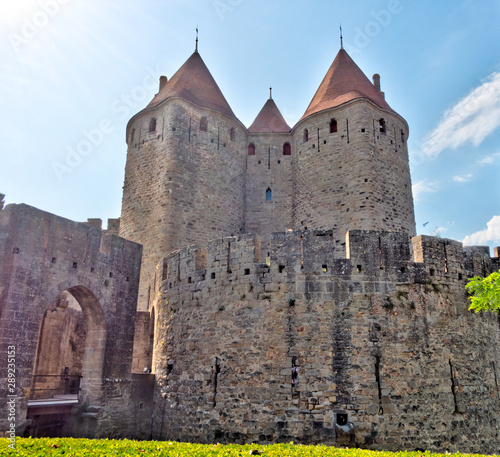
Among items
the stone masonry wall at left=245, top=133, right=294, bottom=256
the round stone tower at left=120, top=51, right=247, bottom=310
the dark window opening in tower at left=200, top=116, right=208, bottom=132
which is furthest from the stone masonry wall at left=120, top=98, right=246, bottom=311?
the stone masonry wall at left=245, top=133, right=294, bottom=256

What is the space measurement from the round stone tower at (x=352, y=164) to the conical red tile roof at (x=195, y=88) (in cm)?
469

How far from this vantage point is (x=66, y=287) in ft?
45.3

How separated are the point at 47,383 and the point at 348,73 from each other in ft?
69.7

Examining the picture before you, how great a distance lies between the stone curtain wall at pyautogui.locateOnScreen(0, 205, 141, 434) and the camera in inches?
483

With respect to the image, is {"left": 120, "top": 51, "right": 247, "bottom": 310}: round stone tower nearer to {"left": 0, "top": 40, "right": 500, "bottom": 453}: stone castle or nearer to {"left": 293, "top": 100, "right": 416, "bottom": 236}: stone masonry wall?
{"left": 293, "top": 100, "right": 416, "bottom": 236}: stone masonry wall

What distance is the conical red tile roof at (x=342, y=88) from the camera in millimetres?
23953

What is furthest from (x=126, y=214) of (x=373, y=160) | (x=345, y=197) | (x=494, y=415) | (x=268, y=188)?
(x=494, y=415)

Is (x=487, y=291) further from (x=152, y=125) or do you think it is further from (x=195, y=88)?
(x=195, y=88)

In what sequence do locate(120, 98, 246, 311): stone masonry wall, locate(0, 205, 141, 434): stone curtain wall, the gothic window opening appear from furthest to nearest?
locate(120, 98, 246, 311): stone masonry wall
locate(0, 205, 141, 434): stone curtain wall
the gothic window opening

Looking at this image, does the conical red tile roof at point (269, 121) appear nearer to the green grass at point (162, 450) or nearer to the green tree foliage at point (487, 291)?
the green tree foliage at point (487, 291)

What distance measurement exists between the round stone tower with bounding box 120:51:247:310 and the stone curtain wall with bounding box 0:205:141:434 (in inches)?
238

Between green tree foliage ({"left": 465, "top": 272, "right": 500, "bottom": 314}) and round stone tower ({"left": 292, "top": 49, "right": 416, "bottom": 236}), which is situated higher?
round stone tower ({"left": 292, "top": 49, "right": 416, "bottom": 236})

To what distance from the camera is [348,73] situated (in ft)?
85.3

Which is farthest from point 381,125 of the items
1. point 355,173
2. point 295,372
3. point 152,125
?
point 295,372
